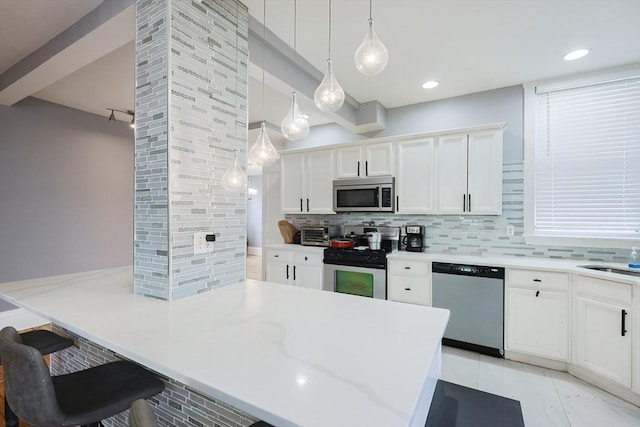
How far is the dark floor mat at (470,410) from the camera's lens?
114 cm

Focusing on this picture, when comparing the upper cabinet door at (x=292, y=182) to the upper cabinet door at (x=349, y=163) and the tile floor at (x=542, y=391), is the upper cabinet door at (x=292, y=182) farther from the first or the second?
the tile floor at (x=542, y=391)

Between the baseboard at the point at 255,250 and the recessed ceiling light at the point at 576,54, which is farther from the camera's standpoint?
the baseboard at the point at 255,250

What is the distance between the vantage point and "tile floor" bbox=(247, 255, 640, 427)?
193 centimetres

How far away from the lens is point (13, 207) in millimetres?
3338

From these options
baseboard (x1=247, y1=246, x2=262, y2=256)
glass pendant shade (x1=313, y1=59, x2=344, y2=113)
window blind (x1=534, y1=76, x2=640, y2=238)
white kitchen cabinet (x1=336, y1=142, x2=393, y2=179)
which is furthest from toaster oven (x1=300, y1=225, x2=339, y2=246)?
baseboard (x1=247, y1=246, x2=262, y2=256)

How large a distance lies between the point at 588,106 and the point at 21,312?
6.53 metres

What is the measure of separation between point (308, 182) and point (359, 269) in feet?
4.63

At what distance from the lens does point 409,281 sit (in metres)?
3.09

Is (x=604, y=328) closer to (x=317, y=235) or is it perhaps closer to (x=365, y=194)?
(x=365, y=194)

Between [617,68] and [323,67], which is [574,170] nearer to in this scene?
[617,68]

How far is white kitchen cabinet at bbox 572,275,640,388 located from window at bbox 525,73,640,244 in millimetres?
779

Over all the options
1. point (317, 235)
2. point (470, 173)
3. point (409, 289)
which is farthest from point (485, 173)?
point (317, 235)

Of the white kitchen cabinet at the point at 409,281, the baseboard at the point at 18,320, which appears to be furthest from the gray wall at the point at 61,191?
the white kitchen cabinet at the point at 409,281

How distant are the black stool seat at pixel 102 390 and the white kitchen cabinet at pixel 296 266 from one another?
247cm
